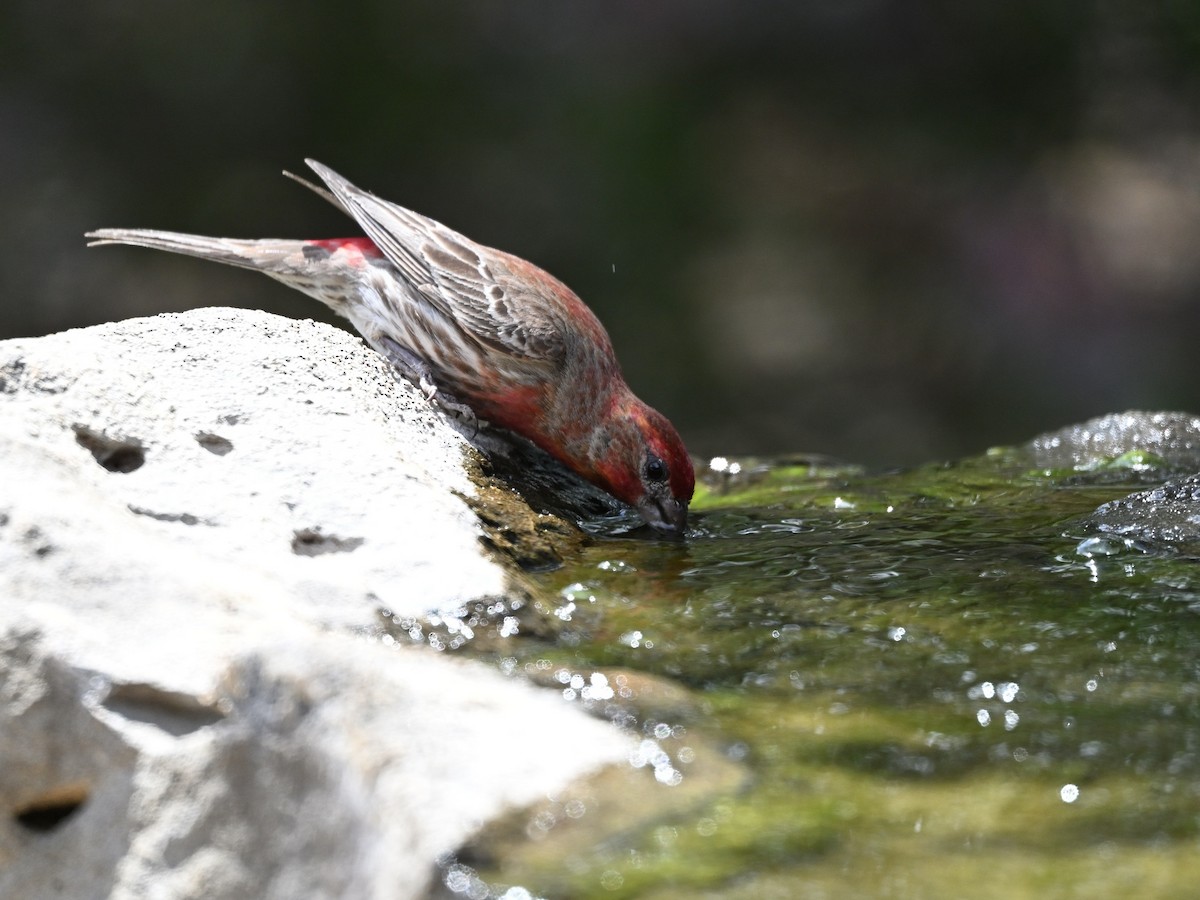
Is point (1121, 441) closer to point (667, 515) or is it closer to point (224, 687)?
point (667, 515)

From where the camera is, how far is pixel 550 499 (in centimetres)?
467

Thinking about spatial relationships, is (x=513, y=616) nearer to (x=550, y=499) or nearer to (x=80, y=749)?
(x=80, y=749)

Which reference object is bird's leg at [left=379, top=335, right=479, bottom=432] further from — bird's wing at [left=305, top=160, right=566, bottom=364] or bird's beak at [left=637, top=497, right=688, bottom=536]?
bird's beak at [left=637, top=497, right=688, bottom=536]

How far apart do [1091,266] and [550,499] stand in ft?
36.7

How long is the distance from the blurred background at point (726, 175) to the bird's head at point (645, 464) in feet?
23.4

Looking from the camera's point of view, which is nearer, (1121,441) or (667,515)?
(667,515)

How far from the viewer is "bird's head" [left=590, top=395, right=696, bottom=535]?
15.4 feet

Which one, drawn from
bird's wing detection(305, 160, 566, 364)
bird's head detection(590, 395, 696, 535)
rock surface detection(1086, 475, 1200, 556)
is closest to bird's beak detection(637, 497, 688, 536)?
bird's head detection(590, 395, 696, 535)

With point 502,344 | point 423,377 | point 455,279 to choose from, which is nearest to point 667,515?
point 502,344

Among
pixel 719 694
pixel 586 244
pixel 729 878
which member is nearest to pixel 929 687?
pixel 719 694

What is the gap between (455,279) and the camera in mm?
5348

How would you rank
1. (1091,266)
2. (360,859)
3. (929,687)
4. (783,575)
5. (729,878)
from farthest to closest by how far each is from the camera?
(1091,266) < (783,575) < (929,687) < (360,859) < (729,878)

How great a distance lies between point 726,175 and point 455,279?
8968 mm

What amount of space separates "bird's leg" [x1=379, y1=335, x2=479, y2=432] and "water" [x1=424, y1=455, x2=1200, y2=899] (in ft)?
3.24
